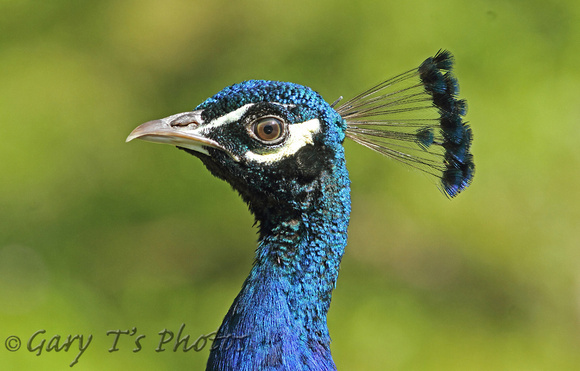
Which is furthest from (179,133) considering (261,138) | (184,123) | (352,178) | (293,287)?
(352,178)

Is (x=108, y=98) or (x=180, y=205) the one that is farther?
(x=108, y=98)

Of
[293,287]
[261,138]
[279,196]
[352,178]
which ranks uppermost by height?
[352,178]

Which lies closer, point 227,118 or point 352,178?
point 227,118

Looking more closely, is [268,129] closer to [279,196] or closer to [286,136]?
[286,136]

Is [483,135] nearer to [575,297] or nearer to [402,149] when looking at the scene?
[575,297]

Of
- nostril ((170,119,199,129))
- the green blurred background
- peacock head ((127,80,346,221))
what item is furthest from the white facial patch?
the green blurred background

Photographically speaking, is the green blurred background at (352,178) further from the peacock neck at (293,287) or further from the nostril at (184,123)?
the nostril at (184,123)

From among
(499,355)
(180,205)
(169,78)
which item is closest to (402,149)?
(499,355)
